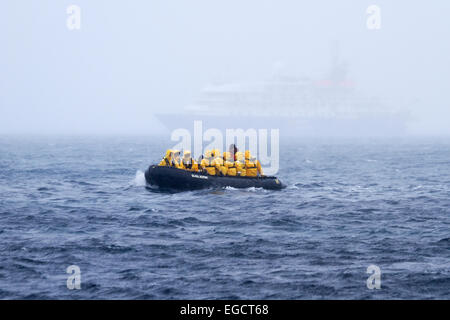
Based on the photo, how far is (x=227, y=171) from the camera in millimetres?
27688

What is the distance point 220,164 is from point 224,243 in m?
10.8

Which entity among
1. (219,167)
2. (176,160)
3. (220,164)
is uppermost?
(176,160)

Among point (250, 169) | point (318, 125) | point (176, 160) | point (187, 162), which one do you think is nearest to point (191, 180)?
point (187, 162)

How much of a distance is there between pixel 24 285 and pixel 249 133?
550ft

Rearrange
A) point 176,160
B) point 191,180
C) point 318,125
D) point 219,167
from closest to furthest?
1. point 191,180
2. point 219,167
3. point 176,160
4. point 318,125

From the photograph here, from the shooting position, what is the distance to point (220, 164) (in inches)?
1089

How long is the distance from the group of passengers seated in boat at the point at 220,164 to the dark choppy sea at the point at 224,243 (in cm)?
95

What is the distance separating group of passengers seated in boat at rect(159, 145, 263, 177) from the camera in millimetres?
27672

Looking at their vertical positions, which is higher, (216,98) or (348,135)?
(216,98)

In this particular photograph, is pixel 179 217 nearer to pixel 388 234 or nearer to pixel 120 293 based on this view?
pixel 388 234

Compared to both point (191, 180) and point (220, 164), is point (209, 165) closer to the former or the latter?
point (220, 164)

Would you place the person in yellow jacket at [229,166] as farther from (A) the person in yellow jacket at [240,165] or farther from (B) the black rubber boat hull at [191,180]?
(B) the black rubber boat hull at [191,180]

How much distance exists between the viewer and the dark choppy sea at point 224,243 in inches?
511

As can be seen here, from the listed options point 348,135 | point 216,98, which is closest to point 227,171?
point 216,98
